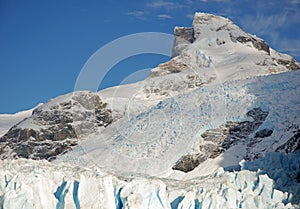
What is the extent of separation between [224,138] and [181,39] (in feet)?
266

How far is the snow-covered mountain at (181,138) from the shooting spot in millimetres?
30609

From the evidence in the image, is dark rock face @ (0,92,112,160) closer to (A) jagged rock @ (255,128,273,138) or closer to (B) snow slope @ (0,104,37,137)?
(B) snow slope @ (0,104,37,137)

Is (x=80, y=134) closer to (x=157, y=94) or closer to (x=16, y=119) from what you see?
(x=157, y=94)

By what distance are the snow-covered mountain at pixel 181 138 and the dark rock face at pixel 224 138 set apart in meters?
0.10

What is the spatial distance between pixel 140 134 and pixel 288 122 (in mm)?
14433

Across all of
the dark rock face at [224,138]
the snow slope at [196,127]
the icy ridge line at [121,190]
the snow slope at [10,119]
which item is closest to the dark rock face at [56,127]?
the snow slope at [196,127]

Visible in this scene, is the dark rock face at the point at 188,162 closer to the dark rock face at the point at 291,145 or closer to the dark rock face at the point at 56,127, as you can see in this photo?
the dark rock face at the point at 291,145

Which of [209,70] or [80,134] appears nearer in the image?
[80,134]

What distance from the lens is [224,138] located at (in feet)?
193

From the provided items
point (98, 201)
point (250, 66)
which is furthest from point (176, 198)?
point (250, 66)

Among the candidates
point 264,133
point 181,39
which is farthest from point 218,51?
point 264,133

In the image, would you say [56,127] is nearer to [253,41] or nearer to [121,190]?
[253,41]

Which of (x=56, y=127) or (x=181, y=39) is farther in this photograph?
(x=181, y=39)

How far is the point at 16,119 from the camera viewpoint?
409 ft
